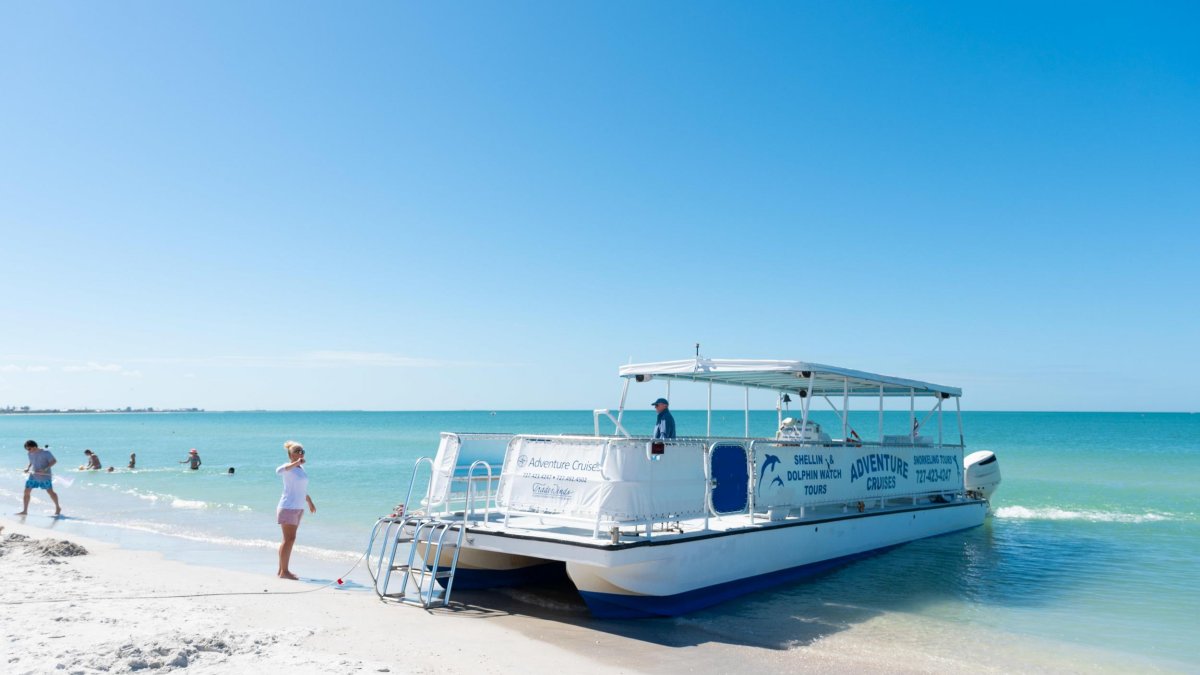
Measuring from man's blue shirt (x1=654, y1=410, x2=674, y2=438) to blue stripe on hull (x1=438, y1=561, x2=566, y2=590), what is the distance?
7.88ft

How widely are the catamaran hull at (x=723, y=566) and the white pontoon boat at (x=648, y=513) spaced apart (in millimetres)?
19

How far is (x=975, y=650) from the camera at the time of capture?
28.1 feet

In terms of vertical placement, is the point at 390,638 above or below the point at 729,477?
below

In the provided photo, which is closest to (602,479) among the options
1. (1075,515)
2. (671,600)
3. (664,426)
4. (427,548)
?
(671,600)

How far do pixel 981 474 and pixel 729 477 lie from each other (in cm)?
1188

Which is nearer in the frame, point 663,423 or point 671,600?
point 671,600

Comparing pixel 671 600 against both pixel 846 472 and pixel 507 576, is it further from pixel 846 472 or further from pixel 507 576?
pixel 846 472

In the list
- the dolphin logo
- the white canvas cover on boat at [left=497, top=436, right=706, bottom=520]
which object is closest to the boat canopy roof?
the dolphin logo

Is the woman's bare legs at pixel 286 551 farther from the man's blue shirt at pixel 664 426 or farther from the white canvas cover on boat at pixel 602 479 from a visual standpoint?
the man's blue shirt at pixel 664 426

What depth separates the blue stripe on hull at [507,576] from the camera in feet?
33.3

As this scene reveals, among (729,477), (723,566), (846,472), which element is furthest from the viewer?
(846,472)

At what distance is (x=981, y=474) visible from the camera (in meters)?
19.1

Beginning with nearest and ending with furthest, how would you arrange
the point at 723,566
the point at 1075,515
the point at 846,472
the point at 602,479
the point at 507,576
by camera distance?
the point at 602,479, the point at 723,566, the point at 507,576, the point at 846,472, the point at 1075,515

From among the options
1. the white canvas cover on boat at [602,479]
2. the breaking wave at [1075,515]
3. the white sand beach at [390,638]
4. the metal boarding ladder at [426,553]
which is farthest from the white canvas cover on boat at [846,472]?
the breaking wave at [1075,515]
